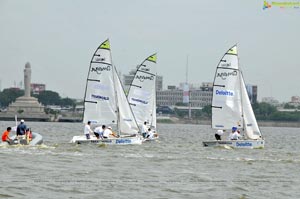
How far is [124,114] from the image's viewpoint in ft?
200

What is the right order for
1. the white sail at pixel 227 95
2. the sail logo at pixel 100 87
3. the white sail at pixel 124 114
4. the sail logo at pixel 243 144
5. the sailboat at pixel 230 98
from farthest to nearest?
the white sail at pixel 227 95 → the sailboat at pixel 230 98 → the white sail at pixel 124 114 → the sail logo at pixel 100 87 → the sail logo at pixel 243 144

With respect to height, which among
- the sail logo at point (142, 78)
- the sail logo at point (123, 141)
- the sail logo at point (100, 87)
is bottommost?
the sail logo at point (123, 141)

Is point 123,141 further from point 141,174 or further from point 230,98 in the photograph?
point 141,174

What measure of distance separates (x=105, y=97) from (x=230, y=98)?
26.5 feet

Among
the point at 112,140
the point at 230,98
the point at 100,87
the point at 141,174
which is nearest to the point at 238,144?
the point at 230,98

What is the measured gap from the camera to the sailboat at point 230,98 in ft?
202

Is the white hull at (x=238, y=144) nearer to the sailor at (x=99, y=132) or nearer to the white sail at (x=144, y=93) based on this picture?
the sailor at (x=99, y=132)

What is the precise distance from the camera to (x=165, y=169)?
39.6 m

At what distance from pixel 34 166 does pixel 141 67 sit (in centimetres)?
3699

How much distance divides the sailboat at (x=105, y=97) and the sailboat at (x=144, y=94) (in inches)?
425

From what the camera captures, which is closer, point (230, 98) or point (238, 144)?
point (238, 144)

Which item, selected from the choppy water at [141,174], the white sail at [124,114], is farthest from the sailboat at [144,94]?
the choppy water at [141,174]

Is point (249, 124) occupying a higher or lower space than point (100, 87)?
lower

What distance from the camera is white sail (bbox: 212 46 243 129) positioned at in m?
61.7
